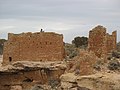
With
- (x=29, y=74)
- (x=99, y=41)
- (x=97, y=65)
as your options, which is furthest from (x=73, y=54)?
(x=97, y=65)

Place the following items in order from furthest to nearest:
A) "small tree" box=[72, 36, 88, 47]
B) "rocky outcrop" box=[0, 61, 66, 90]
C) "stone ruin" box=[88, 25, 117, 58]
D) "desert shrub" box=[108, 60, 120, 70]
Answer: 1. "small tree" box=[72, 36, 88, 47]
2. "rocky outcrop" box=[0, 61, 66, 90]
3. "stone ruin" box=[88, 25, 117, 58]
4. "desert shrub" box=[108, 60, 120, 70]

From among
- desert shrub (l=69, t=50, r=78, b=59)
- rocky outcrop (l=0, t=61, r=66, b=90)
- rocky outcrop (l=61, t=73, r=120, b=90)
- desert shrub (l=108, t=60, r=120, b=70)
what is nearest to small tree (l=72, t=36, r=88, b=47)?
desert shrub (l=69, t=50, r=78, b=59)

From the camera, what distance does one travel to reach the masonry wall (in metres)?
28.8

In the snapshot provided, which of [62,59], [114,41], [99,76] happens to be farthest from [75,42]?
[99,76]

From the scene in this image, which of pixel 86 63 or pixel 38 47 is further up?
pixel 38 47

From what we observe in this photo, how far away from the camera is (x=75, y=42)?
138 feet

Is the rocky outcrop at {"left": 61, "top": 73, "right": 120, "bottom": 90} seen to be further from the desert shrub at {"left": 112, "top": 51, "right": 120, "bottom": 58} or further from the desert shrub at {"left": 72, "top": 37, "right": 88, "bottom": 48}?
the desert shrub at {"left": 72, "top": 37, "right": 88, "bottom": 48}

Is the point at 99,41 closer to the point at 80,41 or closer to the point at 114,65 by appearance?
the point at 114,65

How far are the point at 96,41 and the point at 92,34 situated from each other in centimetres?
56

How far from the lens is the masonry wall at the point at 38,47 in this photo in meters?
28.8

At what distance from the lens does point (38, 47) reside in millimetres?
28938

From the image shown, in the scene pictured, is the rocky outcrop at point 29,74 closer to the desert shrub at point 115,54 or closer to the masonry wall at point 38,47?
the masonry wall at point 38,47

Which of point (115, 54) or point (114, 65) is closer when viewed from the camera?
point (114, 65)

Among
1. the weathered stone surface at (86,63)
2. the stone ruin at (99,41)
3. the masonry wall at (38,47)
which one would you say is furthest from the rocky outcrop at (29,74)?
the weathered stone surface at (86,63)
